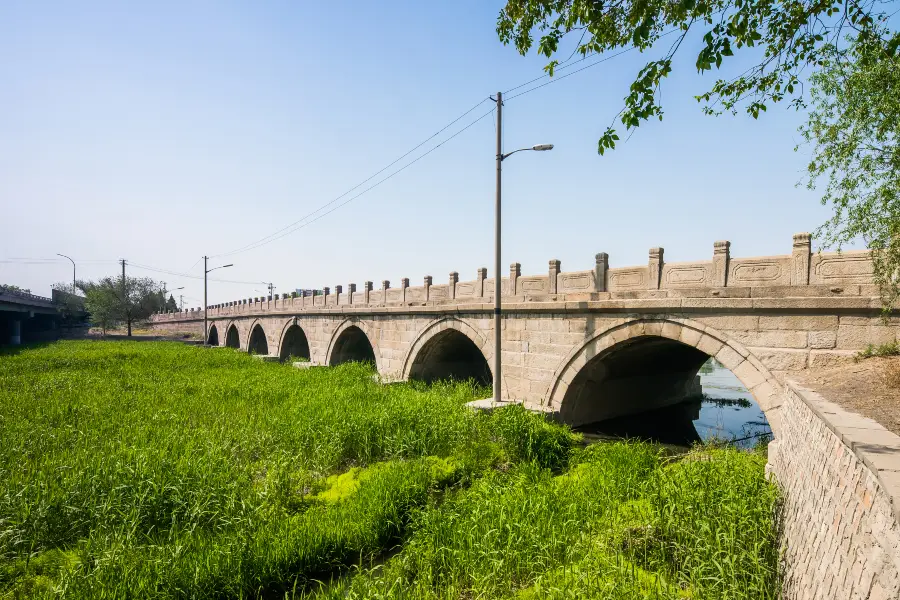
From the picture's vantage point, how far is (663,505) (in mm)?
5117

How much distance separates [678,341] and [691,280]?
1.59 meters

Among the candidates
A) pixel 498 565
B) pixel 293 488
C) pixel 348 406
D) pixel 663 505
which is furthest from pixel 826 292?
pixel 348 406

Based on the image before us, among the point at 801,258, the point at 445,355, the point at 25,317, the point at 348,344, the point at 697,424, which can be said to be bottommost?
the point at 697,424

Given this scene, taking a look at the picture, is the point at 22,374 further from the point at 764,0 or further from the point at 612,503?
the point at 764,0

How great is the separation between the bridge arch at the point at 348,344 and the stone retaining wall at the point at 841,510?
17721 millimetres

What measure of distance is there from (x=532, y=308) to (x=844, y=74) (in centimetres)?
711

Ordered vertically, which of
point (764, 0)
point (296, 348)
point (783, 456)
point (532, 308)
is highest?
point (764, 0)

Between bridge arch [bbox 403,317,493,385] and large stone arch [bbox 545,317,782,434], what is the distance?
3945 millimetres

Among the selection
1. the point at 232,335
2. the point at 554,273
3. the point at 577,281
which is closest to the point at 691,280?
the point at 577,281

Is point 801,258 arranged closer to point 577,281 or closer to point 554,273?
point 577,281

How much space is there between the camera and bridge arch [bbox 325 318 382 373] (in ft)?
71.6

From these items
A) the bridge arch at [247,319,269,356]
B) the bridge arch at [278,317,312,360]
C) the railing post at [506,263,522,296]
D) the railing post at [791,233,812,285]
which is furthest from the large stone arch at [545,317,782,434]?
the bridge arch at [247,319,269,356]

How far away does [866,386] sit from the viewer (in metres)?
5.51

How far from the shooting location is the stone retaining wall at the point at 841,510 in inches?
87.7
